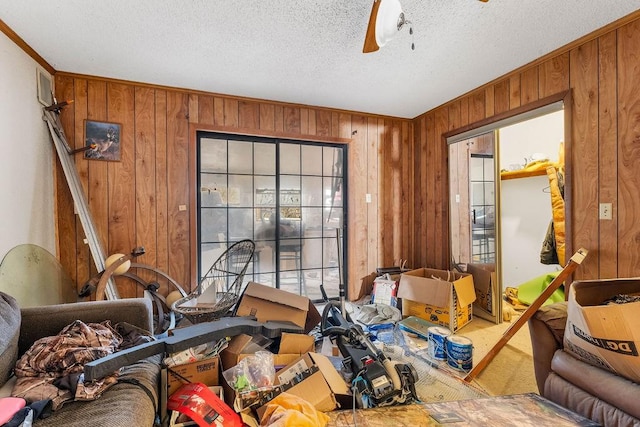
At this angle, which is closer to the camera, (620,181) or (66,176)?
(620,181)

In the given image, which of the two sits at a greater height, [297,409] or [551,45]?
[551,45]

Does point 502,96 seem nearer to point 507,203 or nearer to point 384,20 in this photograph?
point 507,203

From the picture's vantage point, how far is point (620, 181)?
1979 mm

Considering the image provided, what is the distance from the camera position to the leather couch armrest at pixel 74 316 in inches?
61.1

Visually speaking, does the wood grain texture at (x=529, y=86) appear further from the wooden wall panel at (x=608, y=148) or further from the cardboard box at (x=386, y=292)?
the cardboard box at (x=386, y=292)

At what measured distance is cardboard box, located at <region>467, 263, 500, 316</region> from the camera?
2918 mm

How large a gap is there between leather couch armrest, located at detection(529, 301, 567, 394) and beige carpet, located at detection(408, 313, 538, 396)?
0.43 meters

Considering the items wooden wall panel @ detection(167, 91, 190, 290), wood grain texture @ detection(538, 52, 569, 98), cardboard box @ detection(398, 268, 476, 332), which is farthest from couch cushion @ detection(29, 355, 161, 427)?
wood grain texture @ detection(538, 52, 569, 98)

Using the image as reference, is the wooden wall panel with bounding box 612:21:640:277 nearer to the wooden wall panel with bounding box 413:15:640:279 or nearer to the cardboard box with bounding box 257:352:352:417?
the wooden wall panel with bounding box 413:15:640:279

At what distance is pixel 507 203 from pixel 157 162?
14.3ft

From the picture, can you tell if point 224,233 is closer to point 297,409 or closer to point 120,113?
point 120,113

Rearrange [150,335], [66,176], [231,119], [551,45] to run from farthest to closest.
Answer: [231,119], [66,176], [551,45], [150,335]

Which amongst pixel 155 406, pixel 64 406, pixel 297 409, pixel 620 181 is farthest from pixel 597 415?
pixel 64 406

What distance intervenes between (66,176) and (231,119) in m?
1.55
